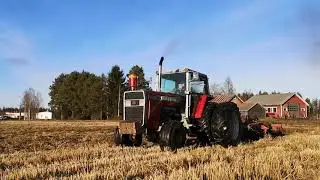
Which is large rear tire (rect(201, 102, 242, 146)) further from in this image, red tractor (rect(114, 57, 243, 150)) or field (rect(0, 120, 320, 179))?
field (rect(0, 120, 320, 179))

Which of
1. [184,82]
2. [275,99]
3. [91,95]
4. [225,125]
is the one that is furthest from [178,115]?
[275,99]

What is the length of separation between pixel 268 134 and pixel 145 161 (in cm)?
1079

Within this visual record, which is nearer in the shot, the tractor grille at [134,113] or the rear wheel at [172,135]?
the rear wheel at [172,135]

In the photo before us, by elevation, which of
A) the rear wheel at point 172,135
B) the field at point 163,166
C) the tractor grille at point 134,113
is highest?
the tractor grille at point 134,113

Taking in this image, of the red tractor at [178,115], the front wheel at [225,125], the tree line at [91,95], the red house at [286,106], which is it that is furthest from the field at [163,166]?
the red house at [286,106]

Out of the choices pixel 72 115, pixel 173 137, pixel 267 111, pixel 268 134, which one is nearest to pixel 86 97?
pixel 72 115

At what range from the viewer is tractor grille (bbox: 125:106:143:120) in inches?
563

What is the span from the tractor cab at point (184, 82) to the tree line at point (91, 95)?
5613 cm

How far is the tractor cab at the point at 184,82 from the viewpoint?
15305 mm

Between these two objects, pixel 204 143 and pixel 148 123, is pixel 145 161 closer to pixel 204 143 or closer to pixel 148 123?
pixel 148 123

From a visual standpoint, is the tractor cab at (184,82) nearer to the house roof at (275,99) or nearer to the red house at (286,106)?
the red house at (286,106)

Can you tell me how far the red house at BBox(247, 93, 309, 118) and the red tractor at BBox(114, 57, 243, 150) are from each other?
67.5 metres

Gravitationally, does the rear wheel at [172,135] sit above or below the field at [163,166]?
above

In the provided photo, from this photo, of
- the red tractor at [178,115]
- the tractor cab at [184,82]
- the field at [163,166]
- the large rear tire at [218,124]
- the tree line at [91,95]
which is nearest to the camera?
the field at [163,166]
